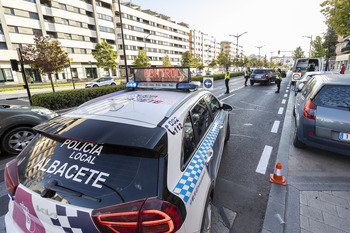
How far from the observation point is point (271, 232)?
2.27 meters

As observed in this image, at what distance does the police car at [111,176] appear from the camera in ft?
3.96

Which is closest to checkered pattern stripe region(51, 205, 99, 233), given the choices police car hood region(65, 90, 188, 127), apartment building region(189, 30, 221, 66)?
police car hood region(65, 90, 188, 127)

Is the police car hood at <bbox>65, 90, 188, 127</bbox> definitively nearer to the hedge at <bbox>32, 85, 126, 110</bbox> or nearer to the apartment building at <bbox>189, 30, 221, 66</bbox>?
the hedge at <bbox>32, 85, 126, 110</bbox>

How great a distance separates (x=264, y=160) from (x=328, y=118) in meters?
1.41

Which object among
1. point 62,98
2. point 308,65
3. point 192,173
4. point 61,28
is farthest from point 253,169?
point 61,28

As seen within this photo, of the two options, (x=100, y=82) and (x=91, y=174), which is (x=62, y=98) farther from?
(x=100, y=82)

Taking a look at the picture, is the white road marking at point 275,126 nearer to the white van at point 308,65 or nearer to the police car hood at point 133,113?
the police car hood at point 133,113

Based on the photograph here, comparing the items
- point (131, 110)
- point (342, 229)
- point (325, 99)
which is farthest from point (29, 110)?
point (325, 99)

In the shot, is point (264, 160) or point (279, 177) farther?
point (264, 160)

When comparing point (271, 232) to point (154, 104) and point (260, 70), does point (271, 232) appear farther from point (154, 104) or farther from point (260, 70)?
point (260, 70)

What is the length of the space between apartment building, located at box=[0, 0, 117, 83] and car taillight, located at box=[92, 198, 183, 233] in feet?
101

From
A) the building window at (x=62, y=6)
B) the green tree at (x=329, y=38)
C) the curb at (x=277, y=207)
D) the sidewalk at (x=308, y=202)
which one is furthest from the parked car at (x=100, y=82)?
the green tree at (x=329, y=38)

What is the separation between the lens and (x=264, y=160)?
13.2ft

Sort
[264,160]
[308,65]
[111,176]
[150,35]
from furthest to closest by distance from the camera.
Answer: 1. [150,35]
2. [308,65]
3. [264,160]
4. [111,176]
